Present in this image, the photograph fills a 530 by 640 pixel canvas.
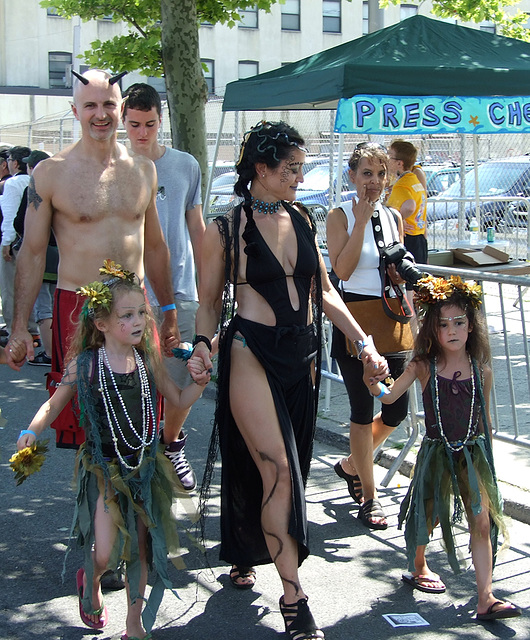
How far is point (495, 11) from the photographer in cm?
1758

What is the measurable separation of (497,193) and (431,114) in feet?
30.4

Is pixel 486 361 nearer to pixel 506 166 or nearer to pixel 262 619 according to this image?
pixel 262 619

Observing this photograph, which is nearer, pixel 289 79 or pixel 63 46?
pixel 289 79

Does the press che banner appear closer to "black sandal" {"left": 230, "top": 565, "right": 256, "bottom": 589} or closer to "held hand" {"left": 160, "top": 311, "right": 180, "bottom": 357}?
"held hand" {"left": 160, "top": 311, "right": 180, "bottom": 357}

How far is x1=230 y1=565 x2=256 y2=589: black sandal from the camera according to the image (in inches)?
159

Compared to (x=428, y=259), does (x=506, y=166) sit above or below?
above

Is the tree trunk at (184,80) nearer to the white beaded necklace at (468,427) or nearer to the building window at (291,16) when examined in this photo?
the white beaded necklace at (468,427)

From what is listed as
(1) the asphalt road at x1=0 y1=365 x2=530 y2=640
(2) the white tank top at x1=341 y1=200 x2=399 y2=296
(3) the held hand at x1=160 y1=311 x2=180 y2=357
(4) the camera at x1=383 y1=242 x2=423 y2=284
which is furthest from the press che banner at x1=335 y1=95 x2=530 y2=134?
(1) the asphalt road at x1=0 y1=365 x2=530 y2=640

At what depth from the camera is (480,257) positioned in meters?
8.20

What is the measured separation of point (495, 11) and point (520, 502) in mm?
14877

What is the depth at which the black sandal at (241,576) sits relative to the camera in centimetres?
405

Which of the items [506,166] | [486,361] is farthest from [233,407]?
[506,166]

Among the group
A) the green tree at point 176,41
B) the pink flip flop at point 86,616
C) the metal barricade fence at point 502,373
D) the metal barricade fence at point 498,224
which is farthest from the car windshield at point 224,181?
the pink flip flop at point 86,616

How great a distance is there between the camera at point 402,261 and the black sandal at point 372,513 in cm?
122
